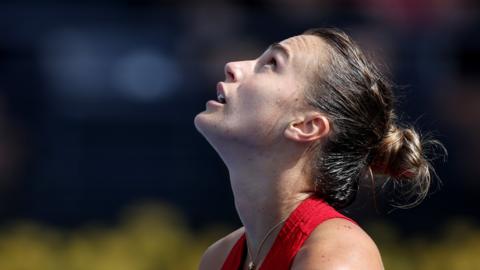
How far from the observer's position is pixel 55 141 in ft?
19.9

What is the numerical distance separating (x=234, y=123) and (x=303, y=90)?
23 centimetres

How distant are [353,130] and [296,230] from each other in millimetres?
356

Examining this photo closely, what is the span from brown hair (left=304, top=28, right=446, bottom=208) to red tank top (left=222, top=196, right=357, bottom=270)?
10 cm

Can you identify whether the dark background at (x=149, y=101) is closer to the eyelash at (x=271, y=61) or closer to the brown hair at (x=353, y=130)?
the brown hair at (x=353, y=130)

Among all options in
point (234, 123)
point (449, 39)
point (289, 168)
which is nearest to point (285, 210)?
point (289, 168)

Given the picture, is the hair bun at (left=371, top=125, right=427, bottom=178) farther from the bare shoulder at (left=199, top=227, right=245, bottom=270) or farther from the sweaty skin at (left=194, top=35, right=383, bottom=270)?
the bare shoulder at (left=199, top=227, right=245, bottom=270)

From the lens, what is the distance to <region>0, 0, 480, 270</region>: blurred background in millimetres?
5934

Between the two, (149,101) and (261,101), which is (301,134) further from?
(149,101)

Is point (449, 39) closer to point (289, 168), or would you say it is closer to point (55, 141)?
point (55, 141)

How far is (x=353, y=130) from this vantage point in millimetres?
2840

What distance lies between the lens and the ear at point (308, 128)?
2.81 metres

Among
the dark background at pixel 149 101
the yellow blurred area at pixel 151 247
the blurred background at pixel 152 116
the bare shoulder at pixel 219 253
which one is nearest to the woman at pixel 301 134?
the bare shoulder at pixel 219 253

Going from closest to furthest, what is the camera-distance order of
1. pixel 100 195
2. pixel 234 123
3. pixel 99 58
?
pixel 234 123 < pixel 100 195 < pixel 99 58

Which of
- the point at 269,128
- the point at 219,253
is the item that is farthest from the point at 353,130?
the point at 219,253
